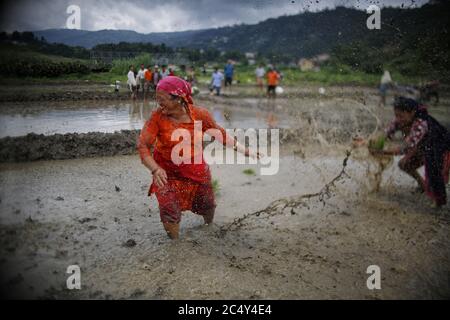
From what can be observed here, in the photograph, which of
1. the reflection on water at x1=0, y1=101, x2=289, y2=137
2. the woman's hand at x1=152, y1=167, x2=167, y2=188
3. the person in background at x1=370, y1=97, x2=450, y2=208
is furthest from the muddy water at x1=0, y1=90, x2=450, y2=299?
the reflection on water at x1=0, y1=101, x2=289, y2=137

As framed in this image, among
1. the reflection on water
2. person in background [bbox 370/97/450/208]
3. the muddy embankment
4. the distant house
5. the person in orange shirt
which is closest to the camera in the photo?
person in background [bbox 370/97/450/208]

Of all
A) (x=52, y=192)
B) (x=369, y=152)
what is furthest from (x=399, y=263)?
A: (x=52, y=192)

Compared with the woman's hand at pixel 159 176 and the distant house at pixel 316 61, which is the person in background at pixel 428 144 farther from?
the distant house at pixel 316 61

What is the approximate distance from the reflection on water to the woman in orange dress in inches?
230

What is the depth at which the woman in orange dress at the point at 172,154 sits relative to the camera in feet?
10.1

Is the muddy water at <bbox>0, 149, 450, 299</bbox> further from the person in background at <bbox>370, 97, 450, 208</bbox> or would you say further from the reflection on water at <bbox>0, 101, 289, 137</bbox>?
the reflection on water at <bbox>0, 101, 289, 137</bbox>

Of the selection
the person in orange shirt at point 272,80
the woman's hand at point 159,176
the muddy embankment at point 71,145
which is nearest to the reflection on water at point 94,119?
the muddy embankment at point 71,145

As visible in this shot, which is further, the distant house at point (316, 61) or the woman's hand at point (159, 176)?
the distant house at point (316, 61)

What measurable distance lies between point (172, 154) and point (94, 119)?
26.1ft

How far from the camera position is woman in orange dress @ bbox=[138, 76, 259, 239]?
307 cm

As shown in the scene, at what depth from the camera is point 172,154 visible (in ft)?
10.9

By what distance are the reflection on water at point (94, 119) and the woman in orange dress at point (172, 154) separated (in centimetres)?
584
